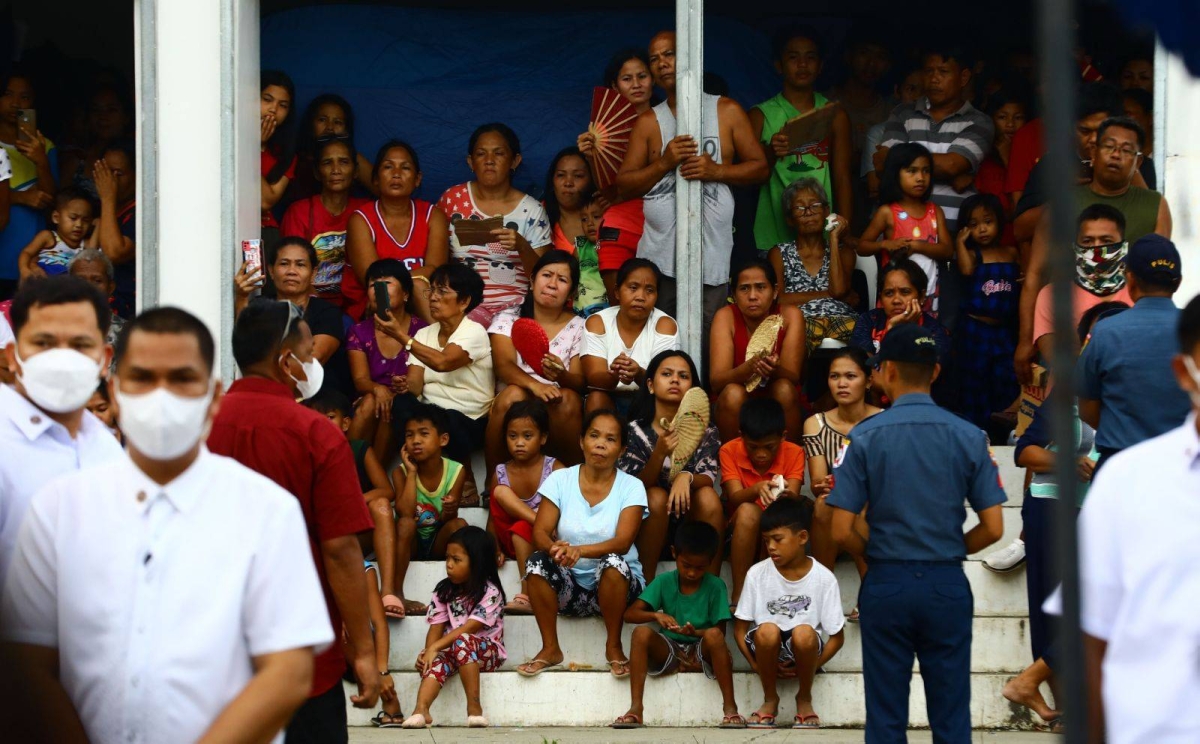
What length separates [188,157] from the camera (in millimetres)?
8344

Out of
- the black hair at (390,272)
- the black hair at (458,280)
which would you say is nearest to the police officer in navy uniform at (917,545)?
the black hair at (458,280)

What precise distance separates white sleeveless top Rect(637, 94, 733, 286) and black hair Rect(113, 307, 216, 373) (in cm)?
569

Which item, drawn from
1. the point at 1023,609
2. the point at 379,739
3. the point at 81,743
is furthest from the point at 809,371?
the point at 81,743

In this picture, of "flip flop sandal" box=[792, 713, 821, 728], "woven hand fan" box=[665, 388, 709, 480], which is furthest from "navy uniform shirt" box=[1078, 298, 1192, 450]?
"woven hand fan" box=[665, 388, 709, 480]

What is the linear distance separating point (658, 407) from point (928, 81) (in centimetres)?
299

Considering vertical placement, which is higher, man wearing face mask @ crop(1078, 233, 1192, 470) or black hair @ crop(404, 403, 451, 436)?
man wearing face mask @ crop(1078, 233, 1192, 470)

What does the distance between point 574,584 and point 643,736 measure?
842mm

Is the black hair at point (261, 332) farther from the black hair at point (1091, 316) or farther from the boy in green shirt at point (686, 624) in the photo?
the black hair at point (1091, 316)

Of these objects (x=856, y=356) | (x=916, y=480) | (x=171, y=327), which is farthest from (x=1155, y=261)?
(x=171, y=327)

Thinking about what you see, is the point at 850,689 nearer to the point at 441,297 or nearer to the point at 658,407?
the point at 658,407

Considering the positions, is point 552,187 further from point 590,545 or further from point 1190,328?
point 1190,328

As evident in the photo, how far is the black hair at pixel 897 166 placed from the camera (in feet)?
29.6

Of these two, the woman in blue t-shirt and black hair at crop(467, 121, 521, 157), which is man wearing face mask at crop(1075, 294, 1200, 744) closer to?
the woman in blue t-shirt

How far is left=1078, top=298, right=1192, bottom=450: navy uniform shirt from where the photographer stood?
5.71m
